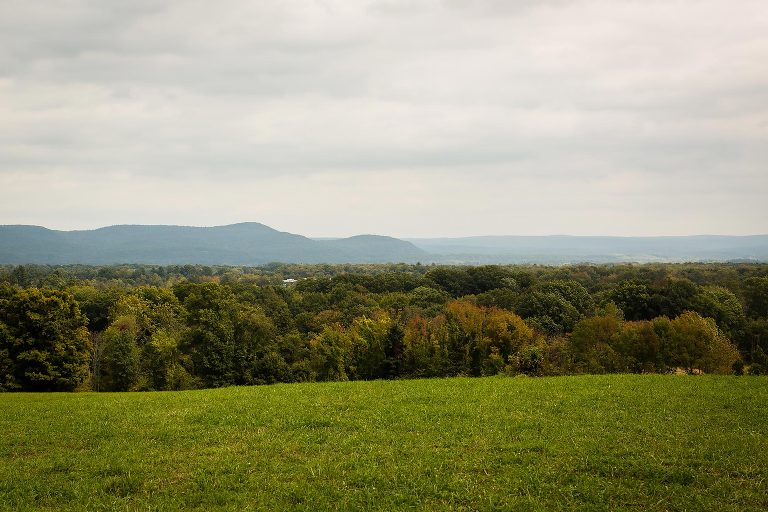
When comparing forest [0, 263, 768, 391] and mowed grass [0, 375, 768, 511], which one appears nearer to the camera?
mowed grass [0, 375, 768, 511]

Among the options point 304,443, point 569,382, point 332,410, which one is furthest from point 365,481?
point 569,382

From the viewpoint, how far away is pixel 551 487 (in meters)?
11.9

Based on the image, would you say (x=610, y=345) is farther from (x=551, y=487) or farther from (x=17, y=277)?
(x=17, y=277)

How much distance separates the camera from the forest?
43.8 metres

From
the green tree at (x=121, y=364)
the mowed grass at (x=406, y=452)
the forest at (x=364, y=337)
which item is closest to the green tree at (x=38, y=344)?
the forest at (x=364, y=337)

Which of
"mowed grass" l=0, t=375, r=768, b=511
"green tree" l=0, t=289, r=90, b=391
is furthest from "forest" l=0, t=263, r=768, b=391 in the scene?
"mowed grass" l=0, t=375, r=768, b=511

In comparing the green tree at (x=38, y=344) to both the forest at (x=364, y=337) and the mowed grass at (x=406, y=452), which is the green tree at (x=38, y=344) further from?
the mowed grass at (x=406, y=452)

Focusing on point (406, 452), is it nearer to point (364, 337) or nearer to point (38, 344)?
point (364, 337)

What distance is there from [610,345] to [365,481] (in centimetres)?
3838

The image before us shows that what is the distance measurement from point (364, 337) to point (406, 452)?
3997cm

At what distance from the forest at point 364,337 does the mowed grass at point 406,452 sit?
66.5 ft

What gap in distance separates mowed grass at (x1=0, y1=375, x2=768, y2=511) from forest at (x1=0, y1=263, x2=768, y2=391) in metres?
20.3

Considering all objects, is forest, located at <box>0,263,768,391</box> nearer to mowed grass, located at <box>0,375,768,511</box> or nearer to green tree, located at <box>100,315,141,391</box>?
green tree, located at <box>100,315,141,391</box>

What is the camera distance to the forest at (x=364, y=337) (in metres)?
43.8
